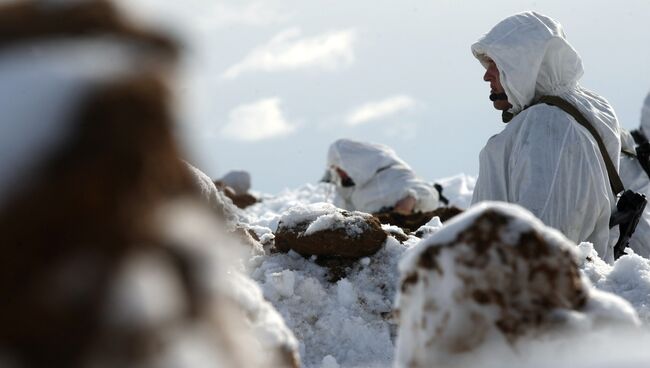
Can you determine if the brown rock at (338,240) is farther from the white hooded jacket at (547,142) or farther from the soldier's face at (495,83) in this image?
the soldier's face at (495,83)

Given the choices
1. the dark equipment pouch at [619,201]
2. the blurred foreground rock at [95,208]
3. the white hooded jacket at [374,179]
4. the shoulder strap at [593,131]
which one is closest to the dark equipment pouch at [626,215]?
the dark equipment pouch at [619,201]

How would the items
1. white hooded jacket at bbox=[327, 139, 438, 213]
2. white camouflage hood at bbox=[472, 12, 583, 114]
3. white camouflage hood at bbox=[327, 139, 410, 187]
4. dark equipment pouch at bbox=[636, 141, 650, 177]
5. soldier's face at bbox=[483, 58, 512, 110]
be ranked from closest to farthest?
white camouflage hood at bbox=[472, 12, 583, 114], soldier's face at bbox=[483, 58, 512, 110], dark equipment pouch at bbox=[636, 141, 650, 177], white hooded jacket at bbox=[327, 139, 438, 213], white camouflage hood at bbox=[327, 139, 410, 187]

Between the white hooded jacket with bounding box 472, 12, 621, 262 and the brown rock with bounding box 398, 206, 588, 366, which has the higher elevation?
the brown rock with bounding box 398, 206, 588, 366

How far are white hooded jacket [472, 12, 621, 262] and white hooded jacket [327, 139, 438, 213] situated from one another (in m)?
6.56

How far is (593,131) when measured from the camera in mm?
6109

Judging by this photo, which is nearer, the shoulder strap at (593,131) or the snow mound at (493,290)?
the snow mound at (493,290)

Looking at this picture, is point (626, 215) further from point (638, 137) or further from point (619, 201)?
point (638, 137)

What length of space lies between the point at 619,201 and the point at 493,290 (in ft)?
15.9

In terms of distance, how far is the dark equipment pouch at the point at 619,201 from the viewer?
612cm

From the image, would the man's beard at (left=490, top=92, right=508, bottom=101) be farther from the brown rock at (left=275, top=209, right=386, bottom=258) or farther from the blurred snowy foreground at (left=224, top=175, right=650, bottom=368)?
the blurred snowy foreground at (left=224, top=175, right=650, bottom=368)

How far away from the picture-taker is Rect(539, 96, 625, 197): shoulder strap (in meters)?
6.11

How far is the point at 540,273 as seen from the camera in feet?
5.63

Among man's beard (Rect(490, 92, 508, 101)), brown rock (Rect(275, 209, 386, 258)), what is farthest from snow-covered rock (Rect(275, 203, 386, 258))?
man's beard (Rect(490, 92, 508, 101))

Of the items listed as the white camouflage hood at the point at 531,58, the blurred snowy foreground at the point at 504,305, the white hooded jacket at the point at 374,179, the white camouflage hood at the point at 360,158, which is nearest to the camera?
the blurred snowy foreground at the point at 504,305
